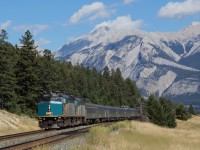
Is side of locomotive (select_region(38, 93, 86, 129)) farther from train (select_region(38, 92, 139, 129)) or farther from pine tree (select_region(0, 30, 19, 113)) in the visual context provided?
pine tree (select_region(0, 30, 19, 113))

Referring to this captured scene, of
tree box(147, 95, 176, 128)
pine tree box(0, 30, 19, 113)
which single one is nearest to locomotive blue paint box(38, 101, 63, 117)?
pine tree box(0, 30, 19, 113)

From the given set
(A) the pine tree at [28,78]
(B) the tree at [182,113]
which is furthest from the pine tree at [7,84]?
(B) the tree at [182,113]

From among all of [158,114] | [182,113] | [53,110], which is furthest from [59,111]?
[182,113]

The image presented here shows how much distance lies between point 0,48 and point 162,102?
77.2 metres

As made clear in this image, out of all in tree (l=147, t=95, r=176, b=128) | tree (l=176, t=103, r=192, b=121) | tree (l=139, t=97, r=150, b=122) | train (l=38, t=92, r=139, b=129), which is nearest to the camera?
train (l=38, t=92, r=139, b=129)

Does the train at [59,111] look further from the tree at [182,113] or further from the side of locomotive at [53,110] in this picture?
the tree at [182,113]

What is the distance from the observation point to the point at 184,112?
180 metres

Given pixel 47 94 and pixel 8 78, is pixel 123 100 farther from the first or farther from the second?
pixel 47 94

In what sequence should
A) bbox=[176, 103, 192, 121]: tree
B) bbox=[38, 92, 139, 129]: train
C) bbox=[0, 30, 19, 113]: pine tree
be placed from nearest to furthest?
bbox=[38, 92, 139, 129]: train < bbox=[0, 30, 19, 113]: pine tree < bbox=[176, 103, 192, 121]: tree

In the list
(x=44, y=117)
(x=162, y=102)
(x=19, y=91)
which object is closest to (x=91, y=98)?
(x=162, y=102)

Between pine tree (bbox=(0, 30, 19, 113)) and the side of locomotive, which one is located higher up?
pine tree (bbox=(0, 30, 19, 113))

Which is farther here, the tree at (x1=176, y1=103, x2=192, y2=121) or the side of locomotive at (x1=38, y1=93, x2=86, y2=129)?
the tree at (x1=176, y1=103, x2=192, y2=121)

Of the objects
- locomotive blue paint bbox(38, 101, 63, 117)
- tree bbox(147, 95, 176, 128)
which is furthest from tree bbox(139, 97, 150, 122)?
locomotive blue paint bbox(38, 101, 63, 117)

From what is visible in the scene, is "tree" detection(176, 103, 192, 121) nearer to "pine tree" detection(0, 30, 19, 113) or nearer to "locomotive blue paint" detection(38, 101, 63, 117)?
"pine tree" detection(0, 30, 19, 113)
